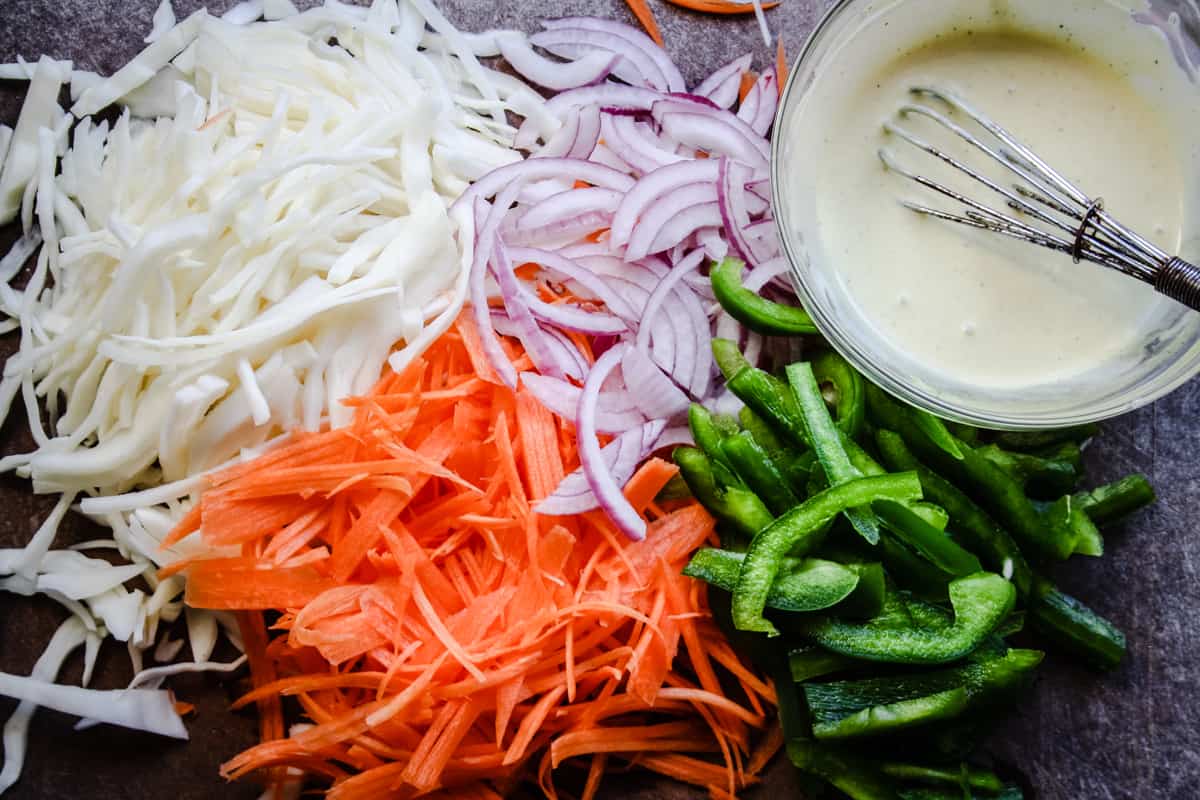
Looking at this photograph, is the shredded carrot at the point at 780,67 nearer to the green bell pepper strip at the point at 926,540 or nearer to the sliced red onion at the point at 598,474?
the sliced red onion at the point at 598,474

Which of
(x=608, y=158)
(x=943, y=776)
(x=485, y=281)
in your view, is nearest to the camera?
(x=943, y=776)

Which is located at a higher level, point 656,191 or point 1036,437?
point 656,191

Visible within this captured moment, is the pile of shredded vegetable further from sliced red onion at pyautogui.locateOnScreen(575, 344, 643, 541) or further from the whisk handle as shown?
the whisk handle

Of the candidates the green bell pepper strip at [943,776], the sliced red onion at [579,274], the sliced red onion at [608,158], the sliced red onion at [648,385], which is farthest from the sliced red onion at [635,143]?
the green bell pepper strip at [943,776]

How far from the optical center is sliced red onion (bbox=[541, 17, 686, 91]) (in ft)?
6.05

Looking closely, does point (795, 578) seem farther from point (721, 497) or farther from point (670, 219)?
point (670, 219)

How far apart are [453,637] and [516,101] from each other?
94 centimetres

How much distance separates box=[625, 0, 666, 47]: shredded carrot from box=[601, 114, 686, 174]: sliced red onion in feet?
0.61

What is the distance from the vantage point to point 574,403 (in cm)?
160

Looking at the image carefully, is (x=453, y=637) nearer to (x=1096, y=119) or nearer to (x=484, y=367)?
(x=484, y=367)

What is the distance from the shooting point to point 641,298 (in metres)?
1.70

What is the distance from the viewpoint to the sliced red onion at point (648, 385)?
5.32ft

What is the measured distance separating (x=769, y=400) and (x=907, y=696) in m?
0.51

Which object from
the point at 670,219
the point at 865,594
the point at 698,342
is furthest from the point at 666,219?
the point at 865,594
